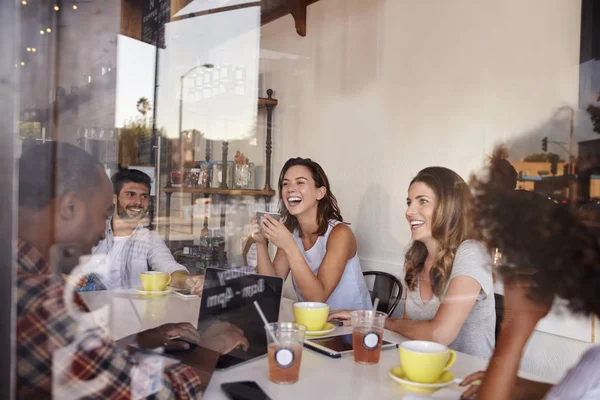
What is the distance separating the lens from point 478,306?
3.67ft

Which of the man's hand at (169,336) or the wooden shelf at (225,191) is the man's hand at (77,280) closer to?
the man's hand at (169,336)

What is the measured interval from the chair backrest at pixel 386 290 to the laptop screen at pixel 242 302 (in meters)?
0.51

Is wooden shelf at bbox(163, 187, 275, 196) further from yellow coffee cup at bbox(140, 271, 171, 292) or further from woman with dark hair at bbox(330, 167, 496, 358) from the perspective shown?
woman with dark hair at bbox(330, 167, 496, 358)

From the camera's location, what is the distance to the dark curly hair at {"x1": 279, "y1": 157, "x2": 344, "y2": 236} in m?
1.77

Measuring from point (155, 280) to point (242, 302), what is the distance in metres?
0.48

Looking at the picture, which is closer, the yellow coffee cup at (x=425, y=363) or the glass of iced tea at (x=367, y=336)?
the yellow coffee cup at (x=425, y=363)

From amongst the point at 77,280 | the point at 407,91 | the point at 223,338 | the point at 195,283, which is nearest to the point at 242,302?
the point at 223,338

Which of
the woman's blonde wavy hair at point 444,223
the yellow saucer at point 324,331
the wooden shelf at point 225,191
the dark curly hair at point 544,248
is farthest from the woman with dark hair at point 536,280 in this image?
the wooden shelf at point 225,191

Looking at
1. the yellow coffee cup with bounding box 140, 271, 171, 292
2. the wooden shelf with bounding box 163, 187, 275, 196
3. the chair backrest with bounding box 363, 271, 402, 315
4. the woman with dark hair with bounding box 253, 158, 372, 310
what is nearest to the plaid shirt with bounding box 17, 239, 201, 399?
the wooden shelf with bounding box 163, 187, 275, 196

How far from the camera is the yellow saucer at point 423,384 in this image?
882 mm

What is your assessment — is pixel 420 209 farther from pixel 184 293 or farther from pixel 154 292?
pixel 154 292

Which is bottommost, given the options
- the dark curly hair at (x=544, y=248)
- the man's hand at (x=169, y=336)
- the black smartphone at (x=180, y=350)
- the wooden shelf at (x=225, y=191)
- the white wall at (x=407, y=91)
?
the black smartphone at (x=180, y=350)

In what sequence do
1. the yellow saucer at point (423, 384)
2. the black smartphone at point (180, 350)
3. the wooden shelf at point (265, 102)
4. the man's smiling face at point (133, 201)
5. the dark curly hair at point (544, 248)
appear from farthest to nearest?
the wooden shelf at point (265, 102) < the man's smiling face at point (133, 201) < the black smartphone at point (180, 350) < the yellow saucer at point (423, 384) < the dark curly hair at point (544, 248)

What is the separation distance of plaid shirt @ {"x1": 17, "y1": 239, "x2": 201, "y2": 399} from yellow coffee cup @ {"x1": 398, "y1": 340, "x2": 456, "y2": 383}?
1.58 ft
